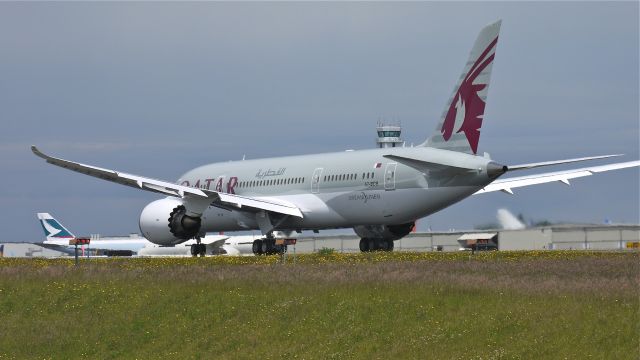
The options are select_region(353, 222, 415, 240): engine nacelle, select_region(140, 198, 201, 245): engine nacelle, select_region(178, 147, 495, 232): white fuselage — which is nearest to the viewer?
select_region(178, 147, 495, 232): white fuselage

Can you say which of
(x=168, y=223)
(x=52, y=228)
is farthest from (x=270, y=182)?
(x=52, y=228)

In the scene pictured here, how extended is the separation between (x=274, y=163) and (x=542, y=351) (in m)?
36.2

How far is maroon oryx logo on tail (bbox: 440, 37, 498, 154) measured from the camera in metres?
48.4

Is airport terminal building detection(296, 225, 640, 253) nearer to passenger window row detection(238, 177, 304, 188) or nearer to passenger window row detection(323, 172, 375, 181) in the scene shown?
passenger window row detection(238, 177, 304, 188)

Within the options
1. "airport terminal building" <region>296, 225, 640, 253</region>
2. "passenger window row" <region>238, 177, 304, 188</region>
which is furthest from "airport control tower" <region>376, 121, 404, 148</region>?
"passenger window row" <region>238, 177, 304, 188</region>

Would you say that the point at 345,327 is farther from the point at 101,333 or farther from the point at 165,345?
the point at 101,333

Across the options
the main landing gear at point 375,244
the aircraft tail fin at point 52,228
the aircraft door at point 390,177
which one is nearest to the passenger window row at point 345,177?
the aircraft door at point 390,177

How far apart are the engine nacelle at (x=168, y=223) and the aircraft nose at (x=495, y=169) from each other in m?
16.0

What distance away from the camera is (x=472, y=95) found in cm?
4856

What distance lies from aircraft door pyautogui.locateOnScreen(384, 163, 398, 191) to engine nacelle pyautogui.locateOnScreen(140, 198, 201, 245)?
10.2 metres

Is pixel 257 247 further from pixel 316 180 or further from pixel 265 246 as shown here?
pixel 316 180

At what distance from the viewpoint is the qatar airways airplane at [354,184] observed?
48.5 meters

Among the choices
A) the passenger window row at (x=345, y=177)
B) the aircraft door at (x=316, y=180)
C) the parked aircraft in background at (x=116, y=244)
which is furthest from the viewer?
the parked aircraft in background at (x=116, y=244)

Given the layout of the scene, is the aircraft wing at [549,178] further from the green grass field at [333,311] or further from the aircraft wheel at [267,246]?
the green grass field at [333,311]
